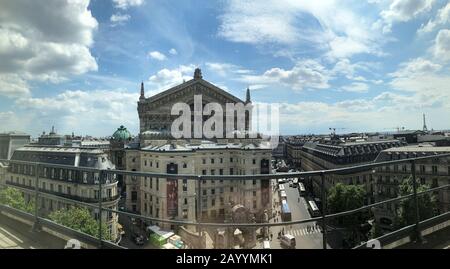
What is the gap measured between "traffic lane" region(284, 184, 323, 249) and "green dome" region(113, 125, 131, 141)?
33.7m

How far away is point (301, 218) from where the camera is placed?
4347 cm

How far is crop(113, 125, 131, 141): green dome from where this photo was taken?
61.3 m

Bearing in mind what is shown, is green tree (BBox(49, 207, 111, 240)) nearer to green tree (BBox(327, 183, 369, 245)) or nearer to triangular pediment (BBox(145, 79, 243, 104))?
green tree (BBox(327, 183, 369, 245))

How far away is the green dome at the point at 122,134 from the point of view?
201 ft

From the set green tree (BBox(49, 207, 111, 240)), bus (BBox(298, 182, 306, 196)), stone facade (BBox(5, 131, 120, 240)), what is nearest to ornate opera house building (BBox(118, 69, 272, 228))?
stone facade (BBox(5, 131, 120, 240))

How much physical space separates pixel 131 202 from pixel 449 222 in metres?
44.0

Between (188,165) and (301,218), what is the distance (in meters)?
17.5

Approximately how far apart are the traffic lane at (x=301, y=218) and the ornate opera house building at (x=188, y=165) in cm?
533

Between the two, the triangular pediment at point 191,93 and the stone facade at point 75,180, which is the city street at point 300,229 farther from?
the triangular pediment at point 191,93

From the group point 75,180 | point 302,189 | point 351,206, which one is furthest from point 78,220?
point 302,189

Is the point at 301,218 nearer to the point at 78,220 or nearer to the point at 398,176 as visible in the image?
the point at 398,176

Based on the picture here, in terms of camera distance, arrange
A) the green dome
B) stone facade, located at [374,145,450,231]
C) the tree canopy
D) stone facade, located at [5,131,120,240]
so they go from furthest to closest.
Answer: the green dome
the tree canopy
stone facade, located at [5,131,120,240]
stone facade, located at [374,145,450,231]

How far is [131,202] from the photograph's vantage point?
4538 cm
